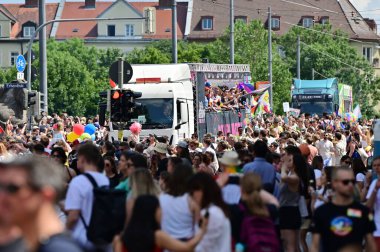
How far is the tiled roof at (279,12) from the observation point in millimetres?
126325

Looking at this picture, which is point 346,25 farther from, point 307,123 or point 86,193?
point 86,193

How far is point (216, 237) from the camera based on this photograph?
33.0 feet

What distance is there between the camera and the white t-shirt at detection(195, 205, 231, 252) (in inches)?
396

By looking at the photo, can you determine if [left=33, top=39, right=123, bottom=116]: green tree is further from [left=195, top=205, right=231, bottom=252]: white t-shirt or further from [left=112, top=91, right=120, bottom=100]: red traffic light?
[left=195, top=205, right=231, bottom=252]: white t-shirt

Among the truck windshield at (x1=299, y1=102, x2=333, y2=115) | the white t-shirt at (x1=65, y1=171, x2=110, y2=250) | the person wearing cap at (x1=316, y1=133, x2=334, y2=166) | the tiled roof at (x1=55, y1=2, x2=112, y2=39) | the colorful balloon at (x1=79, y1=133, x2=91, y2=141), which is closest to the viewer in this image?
the white t-shirt at (x1=65, y1=171, x2=110, y2=250)

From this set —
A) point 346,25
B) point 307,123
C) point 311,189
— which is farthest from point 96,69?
point 311,189

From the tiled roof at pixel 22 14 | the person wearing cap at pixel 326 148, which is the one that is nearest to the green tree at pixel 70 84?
the tiled roof at pixel 22 14

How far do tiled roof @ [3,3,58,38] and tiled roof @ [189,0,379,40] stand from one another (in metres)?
14.6

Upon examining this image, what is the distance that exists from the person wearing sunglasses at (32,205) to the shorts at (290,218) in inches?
407

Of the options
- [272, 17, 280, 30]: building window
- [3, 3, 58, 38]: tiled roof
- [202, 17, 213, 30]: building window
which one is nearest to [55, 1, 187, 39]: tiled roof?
[3, 3, 58, 38]: tiled roof

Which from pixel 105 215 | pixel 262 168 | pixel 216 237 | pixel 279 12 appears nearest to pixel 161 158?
pixel 262 168

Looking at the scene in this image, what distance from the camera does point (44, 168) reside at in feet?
17.4

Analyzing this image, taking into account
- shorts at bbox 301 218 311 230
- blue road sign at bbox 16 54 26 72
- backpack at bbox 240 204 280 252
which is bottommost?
shorts at bbox 301 218 311 230

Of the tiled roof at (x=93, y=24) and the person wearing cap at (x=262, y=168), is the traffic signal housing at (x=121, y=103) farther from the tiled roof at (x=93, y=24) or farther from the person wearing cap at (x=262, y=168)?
the tiled roof at (x=93, y=24)
